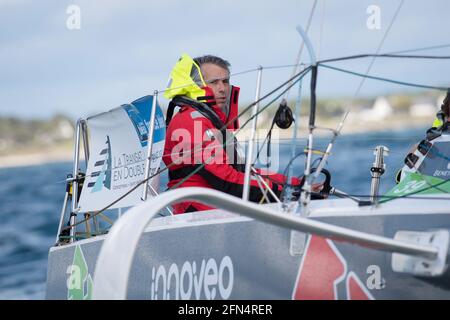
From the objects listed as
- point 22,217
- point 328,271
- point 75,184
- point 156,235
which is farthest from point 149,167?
point 22,217

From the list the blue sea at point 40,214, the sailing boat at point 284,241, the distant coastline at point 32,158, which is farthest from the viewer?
the distant coastline at point 32,158

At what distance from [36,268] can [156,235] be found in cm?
738

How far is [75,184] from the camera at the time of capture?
235 inches

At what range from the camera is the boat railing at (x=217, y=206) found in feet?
11.0

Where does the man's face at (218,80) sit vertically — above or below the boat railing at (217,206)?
above

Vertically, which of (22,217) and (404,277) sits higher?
(404,277)

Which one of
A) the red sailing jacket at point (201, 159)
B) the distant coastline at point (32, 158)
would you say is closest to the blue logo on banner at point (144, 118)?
the red sailing jacket at point (201, 159)

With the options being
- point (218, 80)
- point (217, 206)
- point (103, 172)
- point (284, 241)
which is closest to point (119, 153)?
point (103, 172)

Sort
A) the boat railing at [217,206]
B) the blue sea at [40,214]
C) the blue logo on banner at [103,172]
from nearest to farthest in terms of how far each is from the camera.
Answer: the boat railing at [217,206], the blue logo on banner at [103,172], the blue sea at [40,214]

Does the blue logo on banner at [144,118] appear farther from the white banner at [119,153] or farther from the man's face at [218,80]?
the man's face at [218,80]

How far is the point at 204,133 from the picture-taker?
481 centimetres

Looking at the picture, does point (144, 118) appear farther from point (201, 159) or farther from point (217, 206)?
point (217, 206)

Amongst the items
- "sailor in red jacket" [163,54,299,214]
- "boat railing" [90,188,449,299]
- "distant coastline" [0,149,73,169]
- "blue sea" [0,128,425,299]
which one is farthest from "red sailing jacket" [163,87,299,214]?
"distant coastline" [0,149,73,169]
